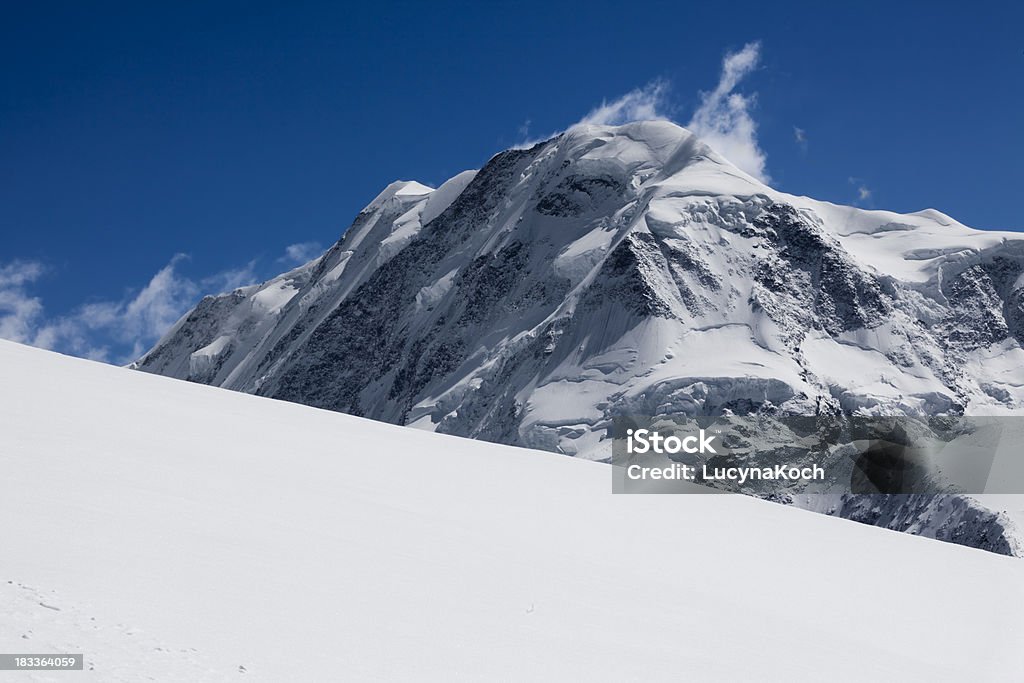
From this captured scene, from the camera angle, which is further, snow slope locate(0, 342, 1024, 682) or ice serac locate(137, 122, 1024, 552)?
ice serac locate(137, 122, 1024, 552)

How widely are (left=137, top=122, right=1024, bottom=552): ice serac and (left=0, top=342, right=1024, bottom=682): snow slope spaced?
4878cm

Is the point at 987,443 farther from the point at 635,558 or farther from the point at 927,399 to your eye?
the point at 635,558

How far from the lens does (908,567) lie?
14.0m

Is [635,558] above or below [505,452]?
Result: below

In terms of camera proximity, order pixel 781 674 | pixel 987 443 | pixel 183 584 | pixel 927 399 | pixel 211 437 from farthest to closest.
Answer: pixel 927 399, pixel 987 443, pixel 211 437, pixel 781 674, pixel 183 584

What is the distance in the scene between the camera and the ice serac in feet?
231

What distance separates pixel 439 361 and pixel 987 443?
163 ft

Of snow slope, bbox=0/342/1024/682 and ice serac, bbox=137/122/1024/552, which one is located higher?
ice serac, bbox=137/122/1024/552

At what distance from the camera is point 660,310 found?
7550cm

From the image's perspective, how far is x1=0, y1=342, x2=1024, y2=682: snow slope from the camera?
6.24 meters

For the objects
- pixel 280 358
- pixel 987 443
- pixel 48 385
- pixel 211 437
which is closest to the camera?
pixel 211 437

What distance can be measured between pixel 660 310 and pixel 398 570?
225 ft

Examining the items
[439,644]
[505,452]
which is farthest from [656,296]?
[439,644]

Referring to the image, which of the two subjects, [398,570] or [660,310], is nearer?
[398,570]
